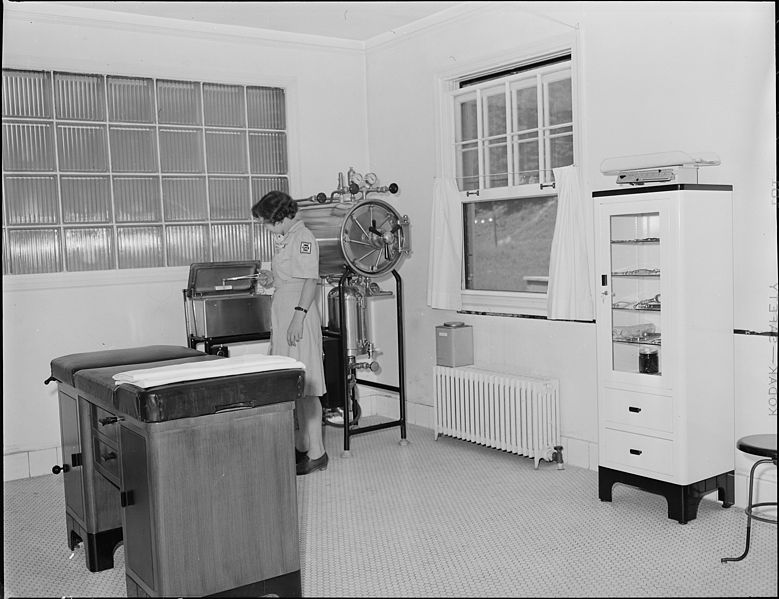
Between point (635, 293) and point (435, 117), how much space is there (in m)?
2.16

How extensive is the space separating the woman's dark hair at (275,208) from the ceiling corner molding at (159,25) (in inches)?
57.5

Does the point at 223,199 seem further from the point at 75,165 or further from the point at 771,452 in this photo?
the point at 771,452

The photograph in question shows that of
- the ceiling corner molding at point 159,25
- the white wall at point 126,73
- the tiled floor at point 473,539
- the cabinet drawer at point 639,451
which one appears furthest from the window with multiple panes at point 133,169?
the cabinet drawer at point 639,451

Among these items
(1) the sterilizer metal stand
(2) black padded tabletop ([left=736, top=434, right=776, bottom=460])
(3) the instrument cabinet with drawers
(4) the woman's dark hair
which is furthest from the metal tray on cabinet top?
(2) black padded tabletop ([left=736, top=434, right=776, bottom=460])

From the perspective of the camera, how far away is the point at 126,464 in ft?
9.29

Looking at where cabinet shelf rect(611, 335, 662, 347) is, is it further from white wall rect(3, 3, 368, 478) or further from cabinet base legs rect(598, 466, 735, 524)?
white wall rect(3, 3, 368, 478)

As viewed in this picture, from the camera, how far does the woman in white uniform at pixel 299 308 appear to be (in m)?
4.55

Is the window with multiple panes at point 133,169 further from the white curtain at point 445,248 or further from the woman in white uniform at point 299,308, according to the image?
the white curtain at point 445,248

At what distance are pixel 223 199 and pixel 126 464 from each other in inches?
124

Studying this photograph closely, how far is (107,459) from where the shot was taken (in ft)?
10.2

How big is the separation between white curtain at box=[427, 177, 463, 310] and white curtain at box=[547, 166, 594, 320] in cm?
94

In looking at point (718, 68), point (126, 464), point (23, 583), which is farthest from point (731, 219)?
point (23, 583)

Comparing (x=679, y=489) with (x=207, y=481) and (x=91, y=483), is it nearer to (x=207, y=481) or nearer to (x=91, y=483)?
(x=207, y=481)

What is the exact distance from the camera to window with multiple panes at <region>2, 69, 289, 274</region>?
16.4 feet
